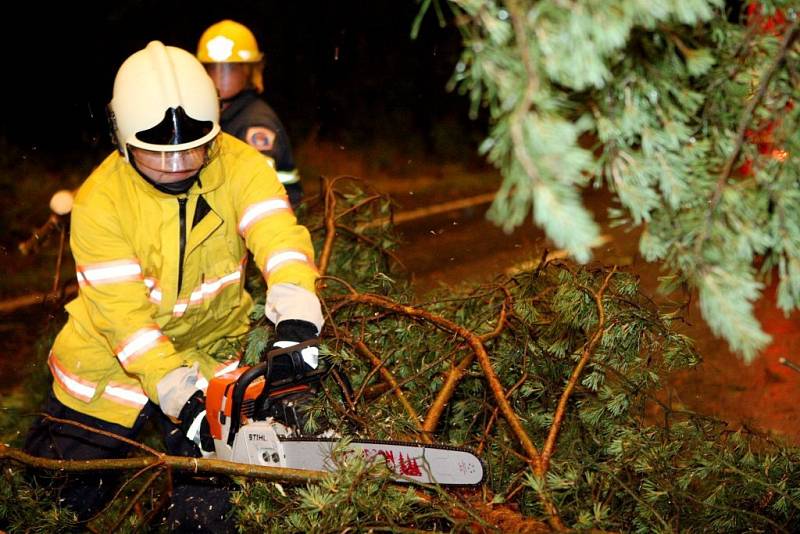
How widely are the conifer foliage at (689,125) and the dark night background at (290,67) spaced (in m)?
9.67

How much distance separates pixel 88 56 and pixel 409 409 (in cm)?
962

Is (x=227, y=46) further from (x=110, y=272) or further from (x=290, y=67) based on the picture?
(x=290, y=67)

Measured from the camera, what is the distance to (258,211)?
3.15 meters

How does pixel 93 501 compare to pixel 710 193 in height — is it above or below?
below

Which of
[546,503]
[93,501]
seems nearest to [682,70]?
[546,503]

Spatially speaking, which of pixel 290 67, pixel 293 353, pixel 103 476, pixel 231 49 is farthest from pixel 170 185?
pixel 290 67

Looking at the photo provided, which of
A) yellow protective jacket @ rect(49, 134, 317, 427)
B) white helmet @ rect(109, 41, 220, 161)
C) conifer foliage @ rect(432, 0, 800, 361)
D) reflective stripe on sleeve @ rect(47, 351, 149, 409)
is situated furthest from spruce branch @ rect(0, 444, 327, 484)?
conifer foliage @ rect(432, 0, 800, 361)

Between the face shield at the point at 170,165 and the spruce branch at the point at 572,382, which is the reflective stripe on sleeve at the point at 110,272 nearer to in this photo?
the face shield at the point at 170,165

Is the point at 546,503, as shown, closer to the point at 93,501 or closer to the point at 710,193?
the point at 710,193

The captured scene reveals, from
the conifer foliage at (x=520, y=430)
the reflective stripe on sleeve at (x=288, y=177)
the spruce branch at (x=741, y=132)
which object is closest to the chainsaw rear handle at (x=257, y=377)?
the conifer foliage at (x=520, y=430)

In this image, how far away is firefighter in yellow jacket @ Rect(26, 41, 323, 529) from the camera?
2.87 meters

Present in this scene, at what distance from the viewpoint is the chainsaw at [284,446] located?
2.39 metres

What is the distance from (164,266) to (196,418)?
64 cm

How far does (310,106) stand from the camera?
13383mm
